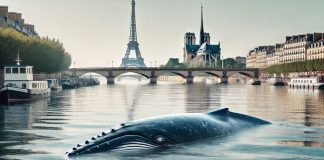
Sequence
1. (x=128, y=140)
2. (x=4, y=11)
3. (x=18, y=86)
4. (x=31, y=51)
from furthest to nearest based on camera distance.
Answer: (x=4, y=11) → (x=31, y=51) → (x=18, y=86) → (x=128, y=140)

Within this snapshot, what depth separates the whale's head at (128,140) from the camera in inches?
719

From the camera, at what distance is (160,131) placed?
19656mm

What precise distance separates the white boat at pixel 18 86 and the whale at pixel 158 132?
133 ft

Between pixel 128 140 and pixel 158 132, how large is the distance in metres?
1.35

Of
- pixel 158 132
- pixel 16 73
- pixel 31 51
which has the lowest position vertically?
pixel 158 132

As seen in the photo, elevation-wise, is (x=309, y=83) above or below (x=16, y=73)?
below

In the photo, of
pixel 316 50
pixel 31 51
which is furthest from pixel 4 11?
pixel 316 50

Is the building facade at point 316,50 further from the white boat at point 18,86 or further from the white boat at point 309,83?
the white boat at point 18,86

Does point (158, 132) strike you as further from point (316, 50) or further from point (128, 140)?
point (316, 50)

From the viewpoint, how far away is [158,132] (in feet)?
64.2

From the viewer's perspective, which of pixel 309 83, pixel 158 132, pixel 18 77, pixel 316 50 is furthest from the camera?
pixel 316 50

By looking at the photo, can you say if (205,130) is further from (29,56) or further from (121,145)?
(29,56)

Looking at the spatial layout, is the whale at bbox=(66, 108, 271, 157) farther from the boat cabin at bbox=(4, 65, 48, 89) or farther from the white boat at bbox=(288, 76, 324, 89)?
the white boat at bbox=(288, 76, 324, 89)

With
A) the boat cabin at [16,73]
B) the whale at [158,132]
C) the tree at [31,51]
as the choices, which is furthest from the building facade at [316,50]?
the whale at [158,132]
